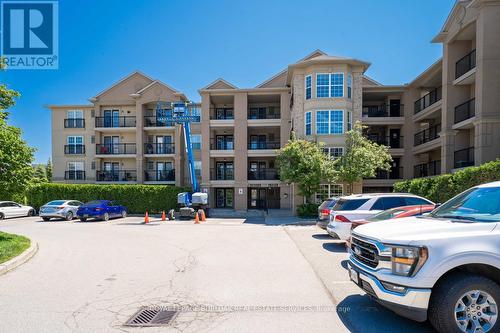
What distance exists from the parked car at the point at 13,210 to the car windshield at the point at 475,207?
29.0 meters

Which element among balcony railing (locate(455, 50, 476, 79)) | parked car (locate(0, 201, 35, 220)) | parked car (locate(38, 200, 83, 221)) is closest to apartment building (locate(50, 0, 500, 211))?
balcony railing (locate(455, 50, 476, 79))

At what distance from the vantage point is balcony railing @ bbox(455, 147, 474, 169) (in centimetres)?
1727

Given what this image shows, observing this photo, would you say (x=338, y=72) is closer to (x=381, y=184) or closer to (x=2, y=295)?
(x=381, y=184)

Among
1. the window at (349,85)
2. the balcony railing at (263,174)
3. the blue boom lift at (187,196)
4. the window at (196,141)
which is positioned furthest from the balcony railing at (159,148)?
the window at (349,85)

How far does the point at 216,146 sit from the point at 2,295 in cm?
2483

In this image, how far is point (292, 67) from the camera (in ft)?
77.8

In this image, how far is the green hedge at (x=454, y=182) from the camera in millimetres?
11062

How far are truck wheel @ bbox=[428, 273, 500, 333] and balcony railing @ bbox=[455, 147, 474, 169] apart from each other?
56.0 ft

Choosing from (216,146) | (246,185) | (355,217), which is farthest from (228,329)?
(216,146)

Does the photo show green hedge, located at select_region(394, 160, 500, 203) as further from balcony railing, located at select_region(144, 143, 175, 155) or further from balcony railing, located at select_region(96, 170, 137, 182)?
balcony railing, located at select_region(96, 170, 137, 182)

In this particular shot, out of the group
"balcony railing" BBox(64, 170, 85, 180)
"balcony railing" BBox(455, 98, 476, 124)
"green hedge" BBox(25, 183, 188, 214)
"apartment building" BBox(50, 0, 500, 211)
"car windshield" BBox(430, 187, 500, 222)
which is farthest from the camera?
"balcony railing" BBox(64, 170, 85, 180)

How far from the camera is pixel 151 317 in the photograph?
179 inches

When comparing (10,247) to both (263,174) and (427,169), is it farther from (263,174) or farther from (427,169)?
(427,169)

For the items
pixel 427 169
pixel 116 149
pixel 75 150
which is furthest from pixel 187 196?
pixel 427 169
